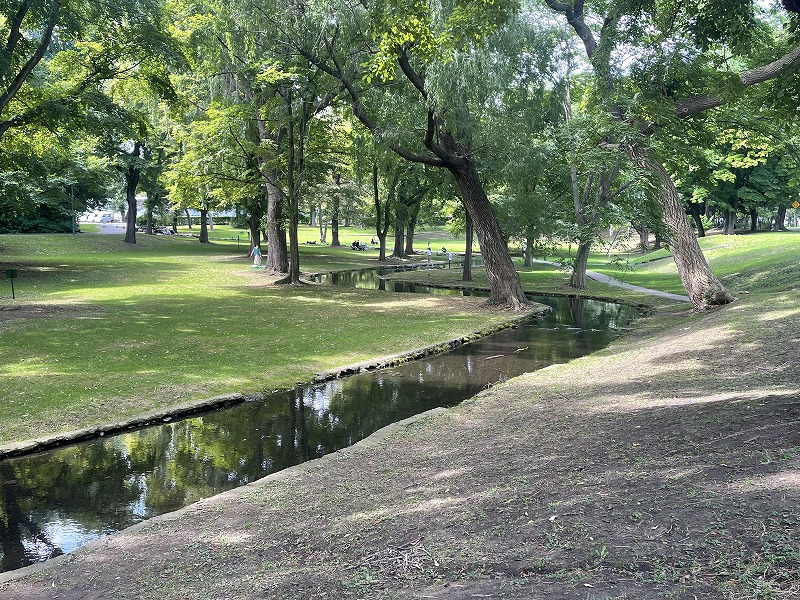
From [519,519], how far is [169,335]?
13.9 m

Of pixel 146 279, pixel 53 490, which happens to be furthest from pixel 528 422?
pixel 146 279

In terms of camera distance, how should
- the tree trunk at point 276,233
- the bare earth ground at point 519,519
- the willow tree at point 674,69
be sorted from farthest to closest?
1. the tree trunk at point 276,233
2. the willow tree at point 674,69
3. the bare earth ground at point 519,519

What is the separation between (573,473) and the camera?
6.10 m

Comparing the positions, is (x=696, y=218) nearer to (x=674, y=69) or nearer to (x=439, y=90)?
(x=439, y=90)

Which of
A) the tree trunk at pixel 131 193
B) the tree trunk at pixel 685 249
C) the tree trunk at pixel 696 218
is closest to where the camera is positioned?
the tree trunk at pixel 685 249

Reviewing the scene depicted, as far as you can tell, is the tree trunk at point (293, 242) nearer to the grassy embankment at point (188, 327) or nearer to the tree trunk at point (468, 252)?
the grassy embankment at point (188, 327)

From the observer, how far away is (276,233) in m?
34.6

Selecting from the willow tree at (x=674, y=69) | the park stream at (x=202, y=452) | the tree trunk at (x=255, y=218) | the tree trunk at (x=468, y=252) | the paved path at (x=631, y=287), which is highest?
the willow tree at (x=674, y=69)

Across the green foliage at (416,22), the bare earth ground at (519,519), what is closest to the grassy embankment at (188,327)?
the bare earth ground at (519,519)

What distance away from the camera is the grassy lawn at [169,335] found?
11.6m

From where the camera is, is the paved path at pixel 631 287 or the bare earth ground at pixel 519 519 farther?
the paved path at pixel 631 287

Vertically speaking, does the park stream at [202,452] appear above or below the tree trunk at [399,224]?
below

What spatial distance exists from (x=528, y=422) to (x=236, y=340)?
9.79 meters

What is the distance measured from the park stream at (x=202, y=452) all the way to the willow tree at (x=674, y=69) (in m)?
6.57
